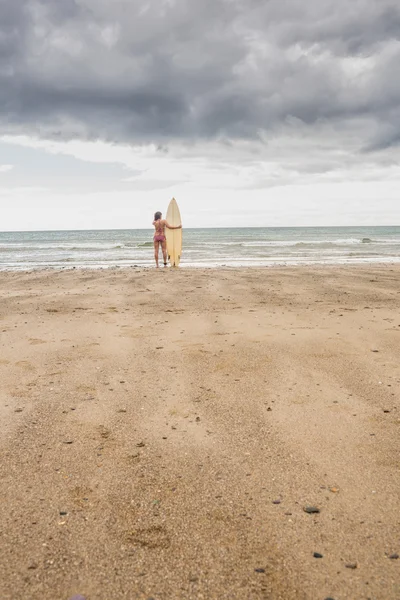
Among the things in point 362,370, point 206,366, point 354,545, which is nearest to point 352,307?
point 362,370

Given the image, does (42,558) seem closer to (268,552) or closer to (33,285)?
(268,552)

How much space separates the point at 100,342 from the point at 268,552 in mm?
3171

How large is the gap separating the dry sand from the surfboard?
1109cm

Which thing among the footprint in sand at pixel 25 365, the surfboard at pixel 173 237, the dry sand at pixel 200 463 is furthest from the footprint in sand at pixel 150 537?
the surfboard at pixel 173 237

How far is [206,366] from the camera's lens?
12.5 ft

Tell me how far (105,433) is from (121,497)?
2.11 feet

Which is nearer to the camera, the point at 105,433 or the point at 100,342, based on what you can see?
the point at 105,433

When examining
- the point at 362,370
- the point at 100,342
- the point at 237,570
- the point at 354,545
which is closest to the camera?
the point at 237,570

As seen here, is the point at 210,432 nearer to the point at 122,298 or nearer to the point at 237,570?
the point at 237,570

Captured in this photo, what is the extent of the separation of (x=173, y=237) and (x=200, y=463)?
47.1 feet

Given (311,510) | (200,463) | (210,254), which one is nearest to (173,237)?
(210,254)

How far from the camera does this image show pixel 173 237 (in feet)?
53.6

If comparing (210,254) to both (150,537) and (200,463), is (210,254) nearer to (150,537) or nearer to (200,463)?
(200,463)

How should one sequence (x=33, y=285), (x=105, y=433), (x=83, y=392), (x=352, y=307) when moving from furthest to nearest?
(x=33, y=285), (x=352, y=307), (x=83, y=392), (x=105, y=433)
